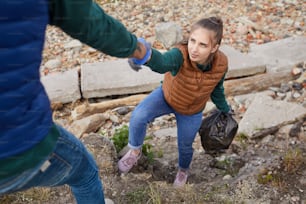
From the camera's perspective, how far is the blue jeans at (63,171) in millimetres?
1983

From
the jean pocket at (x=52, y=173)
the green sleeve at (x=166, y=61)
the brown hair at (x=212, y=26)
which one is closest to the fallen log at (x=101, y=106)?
the green sleeve at (x=166, y=61)

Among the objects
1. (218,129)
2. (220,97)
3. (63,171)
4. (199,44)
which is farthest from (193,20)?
(63,171)

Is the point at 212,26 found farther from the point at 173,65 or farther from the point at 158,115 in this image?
the point at 158,115

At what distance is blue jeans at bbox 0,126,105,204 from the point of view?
78.1 inches

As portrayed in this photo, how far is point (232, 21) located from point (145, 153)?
358cm

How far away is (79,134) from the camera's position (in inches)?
191

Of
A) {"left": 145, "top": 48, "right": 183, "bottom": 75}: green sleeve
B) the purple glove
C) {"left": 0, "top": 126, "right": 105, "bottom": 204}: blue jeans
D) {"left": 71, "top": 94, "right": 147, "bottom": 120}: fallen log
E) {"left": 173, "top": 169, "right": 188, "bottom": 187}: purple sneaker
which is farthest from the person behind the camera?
{"left": 71, "top": 94, "right": 147, "bottom": 120}: fallen log

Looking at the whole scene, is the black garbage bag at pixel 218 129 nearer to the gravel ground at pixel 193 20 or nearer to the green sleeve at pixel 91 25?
the green sleeve at pixel 91 25

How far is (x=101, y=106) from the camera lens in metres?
5.44

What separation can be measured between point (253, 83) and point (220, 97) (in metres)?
2.02

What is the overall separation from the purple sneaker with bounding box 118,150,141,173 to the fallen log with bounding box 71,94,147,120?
156 centimetres

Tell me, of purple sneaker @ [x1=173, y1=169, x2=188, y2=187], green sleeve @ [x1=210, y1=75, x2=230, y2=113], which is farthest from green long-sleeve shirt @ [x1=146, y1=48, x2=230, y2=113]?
purple sneaker @ [x1=173, y1=169, x2=188, y2=187]

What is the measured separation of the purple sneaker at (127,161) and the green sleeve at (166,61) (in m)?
0.90

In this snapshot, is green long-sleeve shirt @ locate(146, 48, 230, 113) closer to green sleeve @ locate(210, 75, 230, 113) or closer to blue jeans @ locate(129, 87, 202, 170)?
green sleeve @ locate(210, 75, 230, 113)
